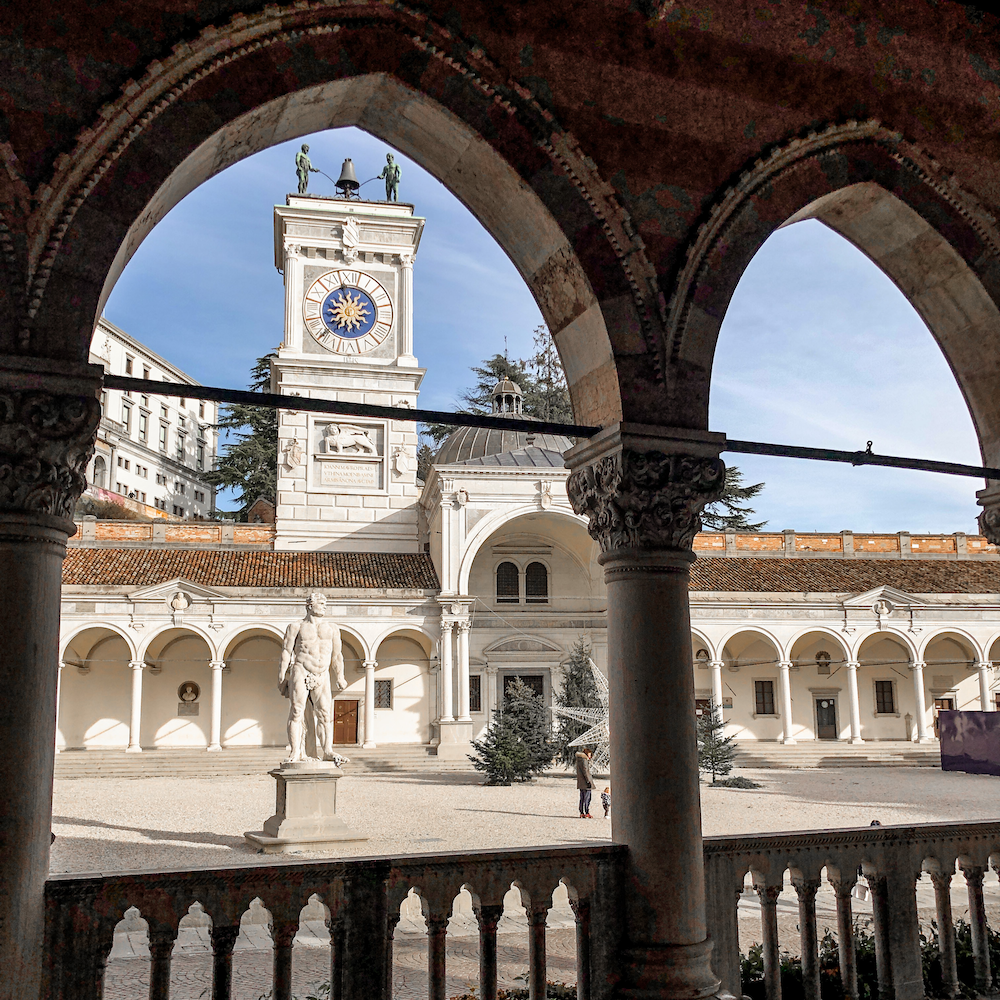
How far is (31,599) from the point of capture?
402 cm

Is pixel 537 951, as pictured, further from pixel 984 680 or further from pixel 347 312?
pixel 984 680

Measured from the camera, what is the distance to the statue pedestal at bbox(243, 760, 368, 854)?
503 inches

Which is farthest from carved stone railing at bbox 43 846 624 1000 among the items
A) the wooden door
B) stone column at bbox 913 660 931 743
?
stone column at bbox 913 660 931 743

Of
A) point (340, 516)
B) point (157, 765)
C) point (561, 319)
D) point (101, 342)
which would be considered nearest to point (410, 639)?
point (340, 516)

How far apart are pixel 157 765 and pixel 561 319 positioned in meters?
25.6

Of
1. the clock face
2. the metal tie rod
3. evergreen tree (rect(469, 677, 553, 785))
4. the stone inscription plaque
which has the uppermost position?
the clock face

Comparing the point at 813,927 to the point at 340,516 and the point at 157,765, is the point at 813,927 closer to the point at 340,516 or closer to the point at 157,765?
the point at 157,765

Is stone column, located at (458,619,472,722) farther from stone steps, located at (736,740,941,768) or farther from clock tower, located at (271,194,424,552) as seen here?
stone steps, located at (736,740,941,768)

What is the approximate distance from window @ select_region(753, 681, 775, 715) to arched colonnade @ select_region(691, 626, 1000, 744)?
0.03m

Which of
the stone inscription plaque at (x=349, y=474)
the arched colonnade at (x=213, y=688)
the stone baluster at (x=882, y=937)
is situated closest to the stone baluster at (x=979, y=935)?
the stone baluster at (x=882, y=937)

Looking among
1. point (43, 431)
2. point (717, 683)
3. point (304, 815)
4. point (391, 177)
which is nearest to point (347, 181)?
point (391, 177)

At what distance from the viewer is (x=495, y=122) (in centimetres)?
507

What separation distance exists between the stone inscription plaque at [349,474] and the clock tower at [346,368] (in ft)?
0.11

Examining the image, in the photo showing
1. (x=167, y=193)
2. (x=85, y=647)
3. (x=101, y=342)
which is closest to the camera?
(x=167, y=193)
